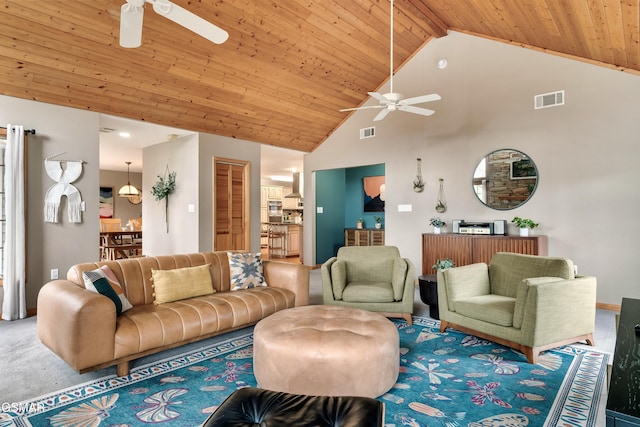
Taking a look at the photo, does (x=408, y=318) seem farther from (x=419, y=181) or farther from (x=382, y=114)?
(x=419, y=181)

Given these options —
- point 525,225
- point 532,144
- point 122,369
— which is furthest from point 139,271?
point 532,144

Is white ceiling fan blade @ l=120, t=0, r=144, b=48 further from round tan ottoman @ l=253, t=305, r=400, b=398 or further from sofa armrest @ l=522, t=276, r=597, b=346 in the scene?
sofa armrest @ l=522, t=276, r=597, b=346

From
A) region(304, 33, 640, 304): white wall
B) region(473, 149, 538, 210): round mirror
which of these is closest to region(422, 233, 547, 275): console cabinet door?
region(304, 33, 640, 304): white wall

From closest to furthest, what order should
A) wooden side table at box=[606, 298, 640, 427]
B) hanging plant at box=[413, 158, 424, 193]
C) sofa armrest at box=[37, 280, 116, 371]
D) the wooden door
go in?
wooden side table at box=[606, 298, 640, 427]
sofa armrest at box=[37, 280, 116, 371]
hanging plant at box=[413, 158, 424, 193]
the wooden door

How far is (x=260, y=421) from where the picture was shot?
1.48 metres

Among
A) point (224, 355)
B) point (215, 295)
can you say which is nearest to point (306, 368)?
point (224, 355)

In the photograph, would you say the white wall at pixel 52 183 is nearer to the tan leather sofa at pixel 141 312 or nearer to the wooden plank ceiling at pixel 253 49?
the wooden plank ceiling at pixel 253 49

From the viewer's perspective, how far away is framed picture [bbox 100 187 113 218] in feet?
37.1

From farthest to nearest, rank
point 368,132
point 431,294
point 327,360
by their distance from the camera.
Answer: point 368,132 < point 431,294 < point 327,360

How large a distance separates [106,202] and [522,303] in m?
11.9

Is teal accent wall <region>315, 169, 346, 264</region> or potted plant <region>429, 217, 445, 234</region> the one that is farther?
teal accent wall <region>315, 169, 346, 264</region>

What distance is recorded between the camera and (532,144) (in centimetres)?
504

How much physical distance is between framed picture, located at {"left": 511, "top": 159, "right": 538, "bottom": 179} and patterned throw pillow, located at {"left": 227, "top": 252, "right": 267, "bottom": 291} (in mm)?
3764

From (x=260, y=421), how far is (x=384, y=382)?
1043 millimetres
